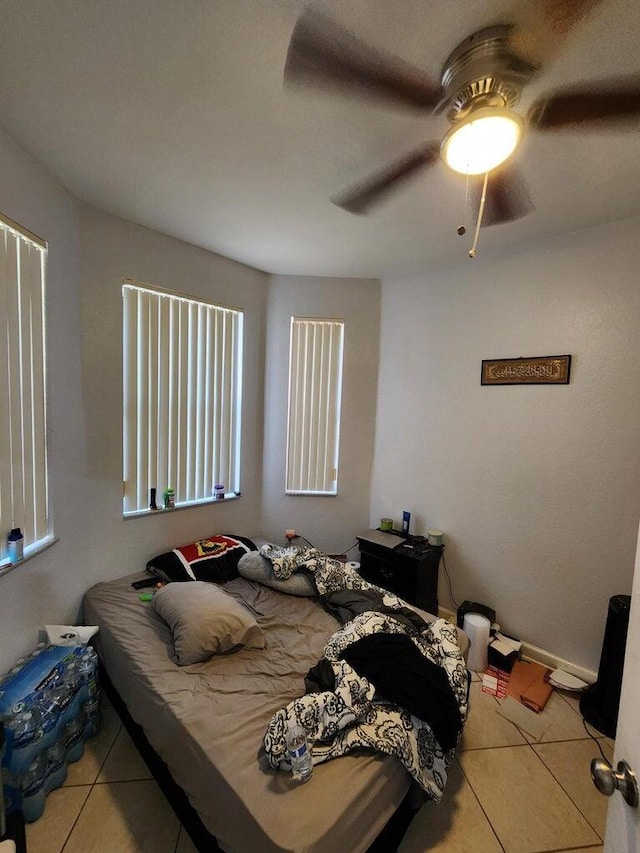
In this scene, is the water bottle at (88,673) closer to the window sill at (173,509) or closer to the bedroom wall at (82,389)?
the bedroom wall at (82,389)

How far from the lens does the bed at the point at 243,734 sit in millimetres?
1006

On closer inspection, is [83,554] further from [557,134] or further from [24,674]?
[557,134]

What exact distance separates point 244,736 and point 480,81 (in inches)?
91.3

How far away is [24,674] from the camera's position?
1501mm

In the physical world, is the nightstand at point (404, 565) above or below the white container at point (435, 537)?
below

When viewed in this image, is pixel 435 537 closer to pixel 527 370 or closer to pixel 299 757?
pixel 527 370

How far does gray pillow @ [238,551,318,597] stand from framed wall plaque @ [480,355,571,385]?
6.12 ft

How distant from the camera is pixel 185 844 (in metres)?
1.28

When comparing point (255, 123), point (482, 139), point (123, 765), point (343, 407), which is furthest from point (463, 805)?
point (255, 123)

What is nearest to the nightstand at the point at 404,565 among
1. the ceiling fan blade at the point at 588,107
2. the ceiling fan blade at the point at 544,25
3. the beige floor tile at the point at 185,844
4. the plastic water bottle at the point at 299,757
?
the plastic water bottle at the point at 299,757

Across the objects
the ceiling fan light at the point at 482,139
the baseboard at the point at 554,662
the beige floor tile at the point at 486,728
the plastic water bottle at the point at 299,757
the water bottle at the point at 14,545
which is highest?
the ceiling fan light at the point at 482,139

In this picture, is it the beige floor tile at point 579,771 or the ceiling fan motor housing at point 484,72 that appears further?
the beige floor tile at point 579,771

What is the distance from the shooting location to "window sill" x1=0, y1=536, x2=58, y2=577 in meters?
1.52

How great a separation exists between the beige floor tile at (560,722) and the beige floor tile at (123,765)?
1925mm
